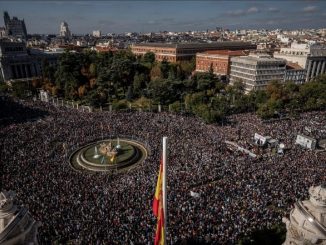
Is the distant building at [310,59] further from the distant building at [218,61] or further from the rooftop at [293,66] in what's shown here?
the distant building at [218,61]

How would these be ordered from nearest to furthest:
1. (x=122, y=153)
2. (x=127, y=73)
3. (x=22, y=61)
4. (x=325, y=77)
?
(x=122, y=153) → (x=325, y=77) → (x=127, y=73) → (x=22, y=61)

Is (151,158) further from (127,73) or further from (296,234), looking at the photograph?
(127,73)

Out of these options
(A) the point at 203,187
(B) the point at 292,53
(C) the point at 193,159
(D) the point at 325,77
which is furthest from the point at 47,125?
(B) the point at 292,53

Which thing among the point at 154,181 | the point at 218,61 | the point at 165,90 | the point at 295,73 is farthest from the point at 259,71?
the point at 154,181

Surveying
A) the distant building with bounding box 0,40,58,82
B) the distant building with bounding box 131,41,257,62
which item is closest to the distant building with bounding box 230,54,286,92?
the distant building with bounding box 131,41,257,62

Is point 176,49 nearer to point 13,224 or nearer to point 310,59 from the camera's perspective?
point 310,59

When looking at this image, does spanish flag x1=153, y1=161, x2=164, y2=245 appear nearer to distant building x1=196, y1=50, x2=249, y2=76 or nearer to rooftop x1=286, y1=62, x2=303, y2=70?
distant building x1=196, y1=50, x2=249, y2=76

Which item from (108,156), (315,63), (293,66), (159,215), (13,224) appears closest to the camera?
(13,224)
